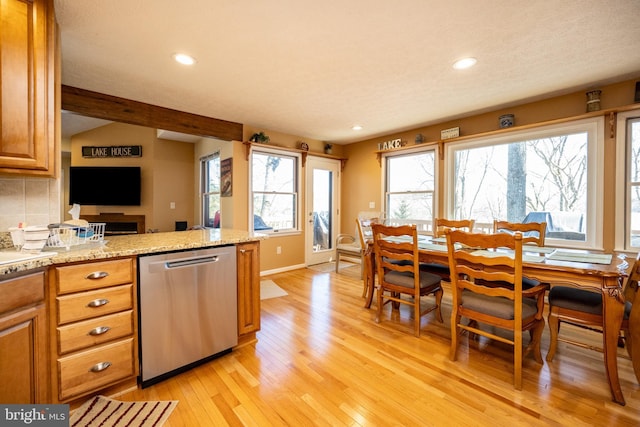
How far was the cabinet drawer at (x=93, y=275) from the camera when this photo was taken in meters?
1.43

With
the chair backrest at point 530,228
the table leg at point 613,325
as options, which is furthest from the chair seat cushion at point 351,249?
the table leg at point 613,325

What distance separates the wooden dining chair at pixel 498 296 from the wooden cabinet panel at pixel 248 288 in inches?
59.7

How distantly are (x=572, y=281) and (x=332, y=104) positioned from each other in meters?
2.77

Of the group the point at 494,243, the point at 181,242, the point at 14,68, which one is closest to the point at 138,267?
the point at 181,242

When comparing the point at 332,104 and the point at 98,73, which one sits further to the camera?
the point at 332,104

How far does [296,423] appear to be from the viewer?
144 centimetres

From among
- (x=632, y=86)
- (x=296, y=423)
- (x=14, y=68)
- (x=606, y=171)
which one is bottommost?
(x=296, y=423)

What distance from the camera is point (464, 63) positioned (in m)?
2.32

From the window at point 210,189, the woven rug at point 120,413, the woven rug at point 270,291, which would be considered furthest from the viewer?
the window at point 210,189

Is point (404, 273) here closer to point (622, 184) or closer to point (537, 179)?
point (537, 179)

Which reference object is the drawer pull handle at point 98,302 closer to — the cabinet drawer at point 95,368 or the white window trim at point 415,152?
the cabinet drawer at point 95,368

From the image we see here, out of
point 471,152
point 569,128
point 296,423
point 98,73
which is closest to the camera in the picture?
point 296,423

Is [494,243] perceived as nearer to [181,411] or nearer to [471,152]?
[181,411]

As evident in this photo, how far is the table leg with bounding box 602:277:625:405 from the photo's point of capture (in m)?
1.58
